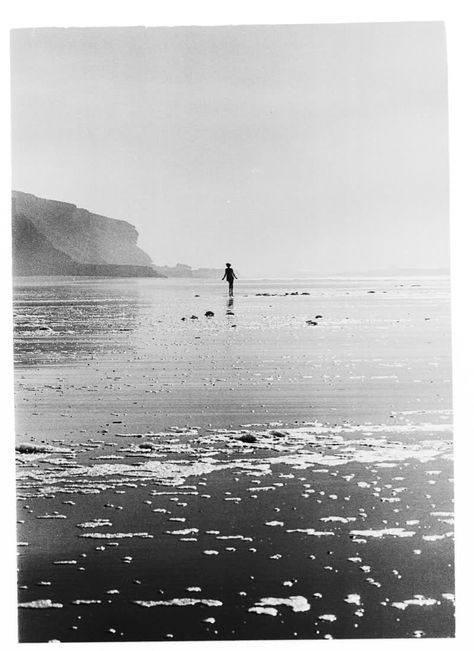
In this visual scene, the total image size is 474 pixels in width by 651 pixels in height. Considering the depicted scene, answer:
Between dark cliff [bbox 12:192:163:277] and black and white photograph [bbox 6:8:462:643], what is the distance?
14 mm

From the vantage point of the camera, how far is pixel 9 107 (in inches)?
162

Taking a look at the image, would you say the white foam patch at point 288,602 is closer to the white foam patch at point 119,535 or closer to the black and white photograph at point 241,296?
the black and white photograph at point 241,296

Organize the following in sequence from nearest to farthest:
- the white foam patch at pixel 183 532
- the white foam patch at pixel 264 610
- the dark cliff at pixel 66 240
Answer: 1. the white foam patch at pixel 264 610
2. the white foam patch at pixel 183 532
3. the dark cliff at pixel 66 240

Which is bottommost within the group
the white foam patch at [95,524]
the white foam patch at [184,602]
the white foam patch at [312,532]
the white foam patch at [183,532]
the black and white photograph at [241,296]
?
the white foam patch at [184,602]

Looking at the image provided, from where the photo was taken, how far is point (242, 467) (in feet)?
12.2

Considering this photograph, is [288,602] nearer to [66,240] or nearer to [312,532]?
[312,532]

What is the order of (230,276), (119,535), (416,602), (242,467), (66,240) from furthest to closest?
1. (230,276)
2. (66,240)
3. (242,467)
4. (119,535)
5. (416,602)

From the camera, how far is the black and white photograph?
138 inches

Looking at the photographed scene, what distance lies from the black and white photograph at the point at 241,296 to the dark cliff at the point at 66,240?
1 cm

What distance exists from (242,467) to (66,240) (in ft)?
4.98

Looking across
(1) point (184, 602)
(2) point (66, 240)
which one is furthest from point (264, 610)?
(2) point (66, 240)

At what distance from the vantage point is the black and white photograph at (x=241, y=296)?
3.50m

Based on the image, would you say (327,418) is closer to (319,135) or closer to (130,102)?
(319,135)

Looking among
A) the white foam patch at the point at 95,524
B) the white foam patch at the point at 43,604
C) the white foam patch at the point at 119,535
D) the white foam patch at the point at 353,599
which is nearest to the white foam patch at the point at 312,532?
the white foam patch at the point at 353,599
